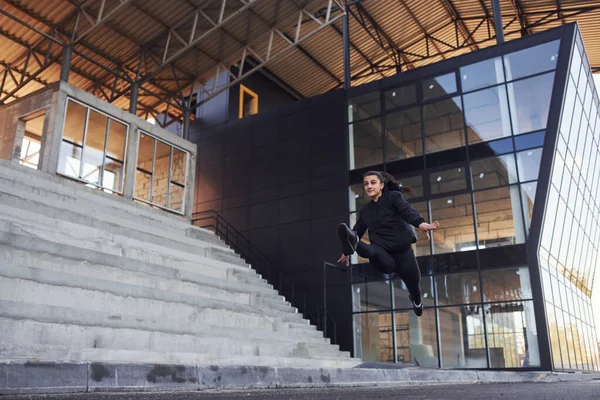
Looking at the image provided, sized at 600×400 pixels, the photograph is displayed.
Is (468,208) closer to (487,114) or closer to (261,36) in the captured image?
(487,114)

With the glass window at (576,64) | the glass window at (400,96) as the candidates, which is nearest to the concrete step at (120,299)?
the glass window at (400,96)

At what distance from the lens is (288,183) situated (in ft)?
76.3

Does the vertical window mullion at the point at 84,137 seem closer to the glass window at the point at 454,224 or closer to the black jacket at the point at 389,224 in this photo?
the glass window at the point at 454,224

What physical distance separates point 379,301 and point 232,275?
5961 millimetres

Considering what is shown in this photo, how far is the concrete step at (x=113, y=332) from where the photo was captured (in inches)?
302

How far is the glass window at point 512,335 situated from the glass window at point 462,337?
0.30 meters

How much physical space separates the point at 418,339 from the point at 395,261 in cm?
1349

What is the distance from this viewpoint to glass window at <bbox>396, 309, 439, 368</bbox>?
18172 mm

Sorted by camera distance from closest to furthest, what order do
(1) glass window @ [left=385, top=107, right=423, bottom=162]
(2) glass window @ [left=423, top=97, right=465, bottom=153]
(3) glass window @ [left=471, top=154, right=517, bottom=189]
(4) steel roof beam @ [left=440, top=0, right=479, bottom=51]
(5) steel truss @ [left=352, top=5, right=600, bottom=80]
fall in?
(3) glass window @ [left=471, top=154, right=517, bottom=189] < (2) glass window @ [left=423, top=97, right=465, bottom=153] < (1) glass window @ [left=385, top=107, right=423, bottom=162] < (5) steel truss @ [left=352, top=5, right=600, bottom=80] < (4) steel roof beam @ [left=440, top=0, right=479, bottom=51]

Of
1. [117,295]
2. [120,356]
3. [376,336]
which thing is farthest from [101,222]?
[376,336]

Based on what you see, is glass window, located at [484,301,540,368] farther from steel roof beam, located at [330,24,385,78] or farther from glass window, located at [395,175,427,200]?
steel roof beam, located at [330,24,385,78]

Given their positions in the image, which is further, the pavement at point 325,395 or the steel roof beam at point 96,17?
the steel roof beam at point 96,17

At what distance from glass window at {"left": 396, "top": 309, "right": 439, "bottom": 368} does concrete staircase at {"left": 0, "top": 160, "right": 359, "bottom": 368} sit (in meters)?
2.64

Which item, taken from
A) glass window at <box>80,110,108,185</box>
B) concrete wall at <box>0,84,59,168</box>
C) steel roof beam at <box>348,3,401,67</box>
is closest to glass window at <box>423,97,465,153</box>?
steel roof beam at <box>348,3,401,67</box>
